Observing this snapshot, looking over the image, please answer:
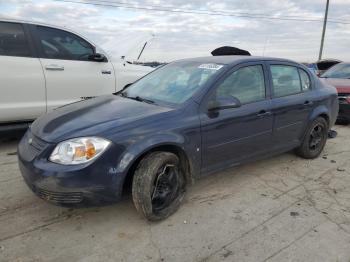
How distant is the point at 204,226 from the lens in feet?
10.8

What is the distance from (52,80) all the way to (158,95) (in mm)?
2290

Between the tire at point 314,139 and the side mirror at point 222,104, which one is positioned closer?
the side mirror at point 222,104

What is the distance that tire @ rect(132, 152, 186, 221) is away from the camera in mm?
3135

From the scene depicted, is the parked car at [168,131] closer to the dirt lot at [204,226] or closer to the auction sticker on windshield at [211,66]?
the auction sticker on windshield at [211,66]

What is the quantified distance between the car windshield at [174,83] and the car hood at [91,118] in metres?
0.23

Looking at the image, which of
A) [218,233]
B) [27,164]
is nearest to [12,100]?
[27,164]

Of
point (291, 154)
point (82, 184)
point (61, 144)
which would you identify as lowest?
point (291, 154)

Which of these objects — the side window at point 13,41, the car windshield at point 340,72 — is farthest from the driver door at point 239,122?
the car windshield at point 340,72

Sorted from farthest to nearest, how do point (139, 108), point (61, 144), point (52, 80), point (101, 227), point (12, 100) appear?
point (52, 80)
point (12, 100)
point (139, 108)
point (101, 227)
point (61, 144)

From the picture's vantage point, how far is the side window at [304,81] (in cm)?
497

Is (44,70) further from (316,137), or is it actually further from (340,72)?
(340,72)

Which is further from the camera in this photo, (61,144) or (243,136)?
(243,136)

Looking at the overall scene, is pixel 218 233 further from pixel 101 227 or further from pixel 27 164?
pixel 27 164

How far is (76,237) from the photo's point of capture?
3.08 metres
